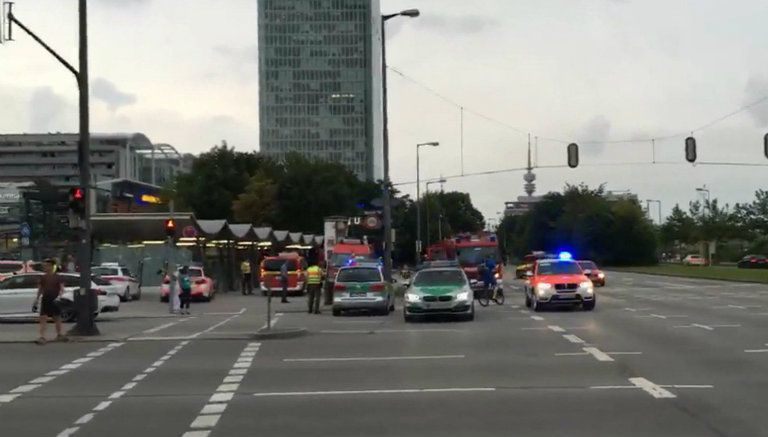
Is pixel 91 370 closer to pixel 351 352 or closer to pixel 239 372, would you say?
pixel 239 372

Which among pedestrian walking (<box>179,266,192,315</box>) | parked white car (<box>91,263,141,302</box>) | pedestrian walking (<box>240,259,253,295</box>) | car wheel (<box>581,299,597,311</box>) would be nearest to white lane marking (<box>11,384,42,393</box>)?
car wheel (<box>581,299,597,311</box>)

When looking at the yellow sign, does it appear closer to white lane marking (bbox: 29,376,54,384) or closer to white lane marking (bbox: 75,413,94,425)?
white lane marking (bbox: 29,376,54,384)

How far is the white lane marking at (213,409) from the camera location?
12008mm

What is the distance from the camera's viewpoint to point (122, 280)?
45031 mm

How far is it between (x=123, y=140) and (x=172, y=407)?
6076 inches

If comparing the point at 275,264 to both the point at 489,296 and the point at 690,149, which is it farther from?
the point at 690,149

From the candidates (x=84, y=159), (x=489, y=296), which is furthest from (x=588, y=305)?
(x=84, y=159)

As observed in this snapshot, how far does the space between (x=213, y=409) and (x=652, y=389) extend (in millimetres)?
5596

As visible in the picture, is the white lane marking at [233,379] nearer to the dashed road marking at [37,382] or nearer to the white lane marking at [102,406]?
the white lane marking at [102,406]

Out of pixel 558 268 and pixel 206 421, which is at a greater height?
pixel 558 268

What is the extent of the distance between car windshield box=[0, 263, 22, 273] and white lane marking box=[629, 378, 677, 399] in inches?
1503

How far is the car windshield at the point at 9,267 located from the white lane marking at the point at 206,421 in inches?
1491

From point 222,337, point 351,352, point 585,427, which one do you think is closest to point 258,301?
point 222,337

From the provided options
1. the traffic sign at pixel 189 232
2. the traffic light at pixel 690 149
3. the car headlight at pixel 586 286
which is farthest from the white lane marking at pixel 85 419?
the traffic sign at pixel 189 232
